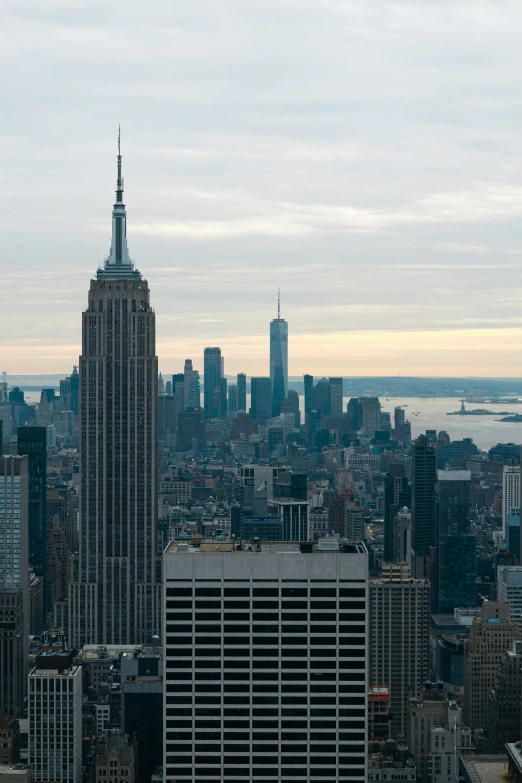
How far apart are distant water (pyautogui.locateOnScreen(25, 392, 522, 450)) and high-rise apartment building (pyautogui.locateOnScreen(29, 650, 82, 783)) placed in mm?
70492

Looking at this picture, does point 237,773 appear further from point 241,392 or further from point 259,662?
point 241,392

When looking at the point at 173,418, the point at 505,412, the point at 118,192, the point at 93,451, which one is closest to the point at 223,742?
the point at 93,451

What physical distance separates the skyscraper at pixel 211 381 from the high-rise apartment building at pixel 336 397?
1427 centimetres

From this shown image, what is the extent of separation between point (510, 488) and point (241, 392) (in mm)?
65438

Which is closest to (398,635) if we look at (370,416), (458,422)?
(458,422)

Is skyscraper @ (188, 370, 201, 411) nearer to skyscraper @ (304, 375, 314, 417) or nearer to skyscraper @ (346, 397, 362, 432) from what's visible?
skyscraper @ (304, 375, 314, 417)

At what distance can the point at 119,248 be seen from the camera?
86938 mm

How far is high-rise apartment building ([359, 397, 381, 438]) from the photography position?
15812 cm

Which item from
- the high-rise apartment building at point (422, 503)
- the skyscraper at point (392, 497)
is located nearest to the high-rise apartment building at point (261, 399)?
the skyscraper at point (392, 497)

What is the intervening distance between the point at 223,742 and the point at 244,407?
146 m

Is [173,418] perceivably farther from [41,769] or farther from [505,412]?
[41,769]

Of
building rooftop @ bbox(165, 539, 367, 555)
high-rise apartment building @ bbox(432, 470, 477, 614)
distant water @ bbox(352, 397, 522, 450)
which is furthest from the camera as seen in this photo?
distant water @ bbox(352, 397, 522, 450)

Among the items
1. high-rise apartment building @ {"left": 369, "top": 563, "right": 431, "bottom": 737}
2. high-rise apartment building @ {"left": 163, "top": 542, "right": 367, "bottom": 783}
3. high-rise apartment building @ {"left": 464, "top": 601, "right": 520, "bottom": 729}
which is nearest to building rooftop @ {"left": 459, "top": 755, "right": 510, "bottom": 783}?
high-rise apartment building @ {"left": 163, "top": 542, "right": 367, "bottom": 783}

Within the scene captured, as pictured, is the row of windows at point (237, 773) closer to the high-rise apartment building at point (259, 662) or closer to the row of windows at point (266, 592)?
the high-rise apartment building at point (259, 662)
